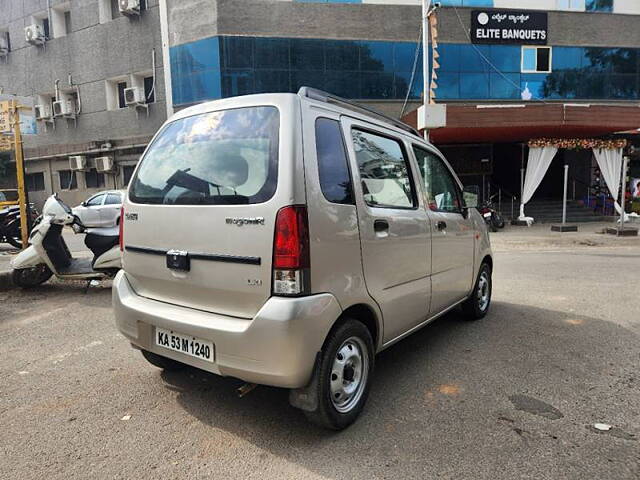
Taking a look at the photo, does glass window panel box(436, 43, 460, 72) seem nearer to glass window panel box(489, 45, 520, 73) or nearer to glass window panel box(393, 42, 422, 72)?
glass window panel box(393, 42, 422, 72)

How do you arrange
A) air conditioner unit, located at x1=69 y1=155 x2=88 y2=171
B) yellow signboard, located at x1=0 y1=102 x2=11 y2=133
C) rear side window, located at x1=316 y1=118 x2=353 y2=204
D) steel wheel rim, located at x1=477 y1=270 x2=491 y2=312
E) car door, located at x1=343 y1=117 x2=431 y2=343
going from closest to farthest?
rear side window, located at x1=316 y1=118 x2=353 y2=204, car door, located at x1=343 y1=117 x2=431 y2=343, steel wheel rim, located at x1=477 y1=270 x2=491 y2=312, yellow signboard, located at x1=0 y1=102 x2=11 y2=133, air conditioner unit, located at x1=69 y1=155 x2=88 y2=171

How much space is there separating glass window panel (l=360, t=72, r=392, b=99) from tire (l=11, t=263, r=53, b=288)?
1722 cm

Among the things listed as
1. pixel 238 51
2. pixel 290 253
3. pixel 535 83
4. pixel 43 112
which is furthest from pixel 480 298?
pixel 43 112

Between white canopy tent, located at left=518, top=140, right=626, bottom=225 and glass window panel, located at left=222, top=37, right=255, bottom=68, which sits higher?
glass window panel, located at left=222, top=37, right=255, bottom=68

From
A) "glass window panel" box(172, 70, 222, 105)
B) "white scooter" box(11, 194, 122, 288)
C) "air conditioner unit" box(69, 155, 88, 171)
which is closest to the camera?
"white scooter" box(11, 194, 122, 288)

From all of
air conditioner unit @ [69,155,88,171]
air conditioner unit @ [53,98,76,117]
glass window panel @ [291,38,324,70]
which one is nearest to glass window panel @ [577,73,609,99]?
glass window panel @ [291,38,324,70]

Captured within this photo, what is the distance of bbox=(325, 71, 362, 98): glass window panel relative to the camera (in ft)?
67.9

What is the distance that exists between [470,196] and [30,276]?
604cm

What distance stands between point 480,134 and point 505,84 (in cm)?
649

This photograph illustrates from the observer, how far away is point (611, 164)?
16766 millimetres

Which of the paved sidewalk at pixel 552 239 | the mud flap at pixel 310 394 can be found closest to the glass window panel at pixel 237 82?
the paved sidewalk at pixel 552 239

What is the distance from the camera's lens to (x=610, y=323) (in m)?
4.93

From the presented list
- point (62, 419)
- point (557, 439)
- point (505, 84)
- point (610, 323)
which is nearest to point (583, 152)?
point (505, 84)

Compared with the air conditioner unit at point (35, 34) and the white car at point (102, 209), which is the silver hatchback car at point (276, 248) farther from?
the air conditioner unit at point (35, 34)
